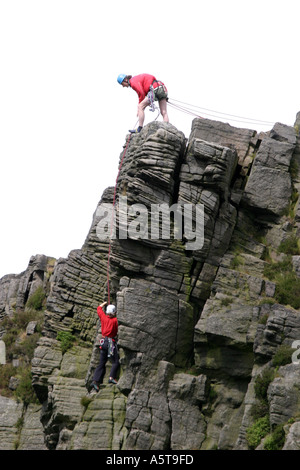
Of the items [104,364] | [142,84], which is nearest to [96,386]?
[104,364]

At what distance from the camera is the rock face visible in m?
31.4

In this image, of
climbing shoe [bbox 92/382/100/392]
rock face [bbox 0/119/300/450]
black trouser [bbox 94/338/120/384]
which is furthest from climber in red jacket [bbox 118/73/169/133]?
climbing shoe [bbox 92/382/100/392]

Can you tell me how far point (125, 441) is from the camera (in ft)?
104

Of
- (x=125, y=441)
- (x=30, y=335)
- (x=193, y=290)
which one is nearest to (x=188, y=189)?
(x=193, y=290)

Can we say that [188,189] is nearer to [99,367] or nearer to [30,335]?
[99,367]

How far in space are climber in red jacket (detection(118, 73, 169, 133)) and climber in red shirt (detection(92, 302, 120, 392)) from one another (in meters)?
8.58

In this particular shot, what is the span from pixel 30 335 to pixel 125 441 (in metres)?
19.0

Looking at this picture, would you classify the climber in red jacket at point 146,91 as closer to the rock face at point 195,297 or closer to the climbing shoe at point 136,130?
the climbing shoe at point 136,130

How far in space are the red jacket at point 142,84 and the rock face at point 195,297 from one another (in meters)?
2.14

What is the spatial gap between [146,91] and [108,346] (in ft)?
37.9

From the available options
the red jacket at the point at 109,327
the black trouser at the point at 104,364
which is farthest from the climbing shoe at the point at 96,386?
the red jacket at the point at 109,327

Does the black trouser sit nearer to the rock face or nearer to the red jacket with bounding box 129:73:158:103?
the rock face
